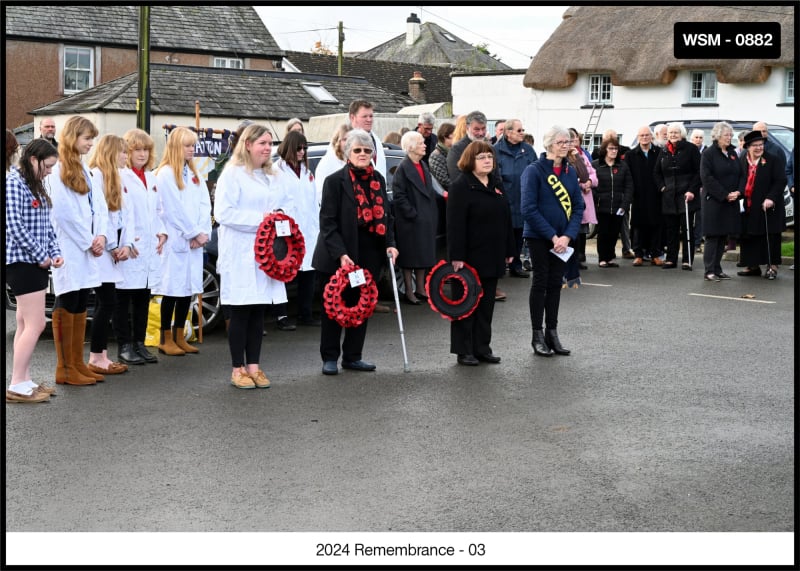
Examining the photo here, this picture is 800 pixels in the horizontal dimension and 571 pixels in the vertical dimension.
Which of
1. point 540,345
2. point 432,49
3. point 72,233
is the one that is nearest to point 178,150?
point 72,233

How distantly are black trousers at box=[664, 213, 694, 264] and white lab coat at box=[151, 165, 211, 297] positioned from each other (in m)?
8.75

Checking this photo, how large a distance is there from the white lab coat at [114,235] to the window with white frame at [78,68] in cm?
3131

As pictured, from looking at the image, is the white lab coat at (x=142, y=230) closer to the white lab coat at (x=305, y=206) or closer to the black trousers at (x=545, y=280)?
the white lab coat at (x=305, y=206)

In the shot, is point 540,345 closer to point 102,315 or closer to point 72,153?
point 102,315

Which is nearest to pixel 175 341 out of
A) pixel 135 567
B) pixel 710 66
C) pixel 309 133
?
pixel 135 567

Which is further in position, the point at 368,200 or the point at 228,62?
the point at 228,62

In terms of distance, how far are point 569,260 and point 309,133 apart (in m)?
19.2

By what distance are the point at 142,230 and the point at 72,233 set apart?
1.00 metres

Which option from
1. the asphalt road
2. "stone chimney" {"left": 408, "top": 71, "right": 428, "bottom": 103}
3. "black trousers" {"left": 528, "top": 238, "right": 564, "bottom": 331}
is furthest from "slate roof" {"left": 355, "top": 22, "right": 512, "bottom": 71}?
the asphalt road

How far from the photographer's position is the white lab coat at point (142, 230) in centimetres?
1006

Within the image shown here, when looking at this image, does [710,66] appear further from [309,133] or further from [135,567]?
[135,567]

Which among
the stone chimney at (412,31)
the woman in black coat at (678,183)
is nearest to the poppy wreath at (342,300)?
the woman in black coat at (678,183)

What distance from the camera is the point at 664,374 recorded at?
384 inches

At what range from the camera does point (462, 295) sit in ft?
33.1
